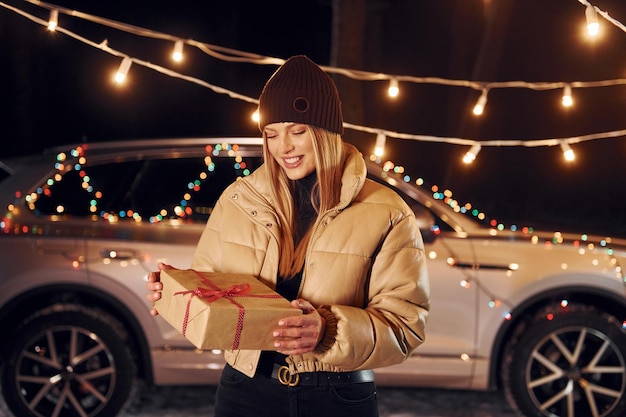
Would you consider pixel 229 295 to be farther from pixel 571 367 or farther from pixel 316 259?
pixel 571 367

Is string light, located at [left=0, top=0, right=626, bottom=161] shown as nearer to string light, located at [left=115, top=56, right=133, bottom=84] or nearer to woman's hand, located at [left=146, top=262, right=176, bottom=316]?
string light, located at [left=115, top=56, right=133, bottom=84]

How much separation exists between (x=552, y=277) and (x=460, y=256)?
1.84 feet

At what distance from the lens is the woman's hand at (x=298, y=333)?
2.06 metres

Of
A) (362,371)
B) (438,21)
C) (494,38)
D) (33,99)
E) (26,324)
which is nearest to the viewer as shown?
(362,371)

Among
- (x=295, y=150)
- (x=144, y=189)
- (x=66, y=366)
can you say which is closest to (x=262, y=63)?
(x=144, y=189)

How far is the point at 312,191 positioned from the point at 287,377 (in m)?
0.58

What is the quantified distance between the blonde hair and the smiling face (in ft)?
0.08

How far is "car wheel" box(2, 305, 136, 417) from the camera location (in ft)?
15.3

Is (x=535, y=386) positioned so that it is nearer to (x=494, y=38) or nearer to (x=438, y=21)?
(x=494, y=38)

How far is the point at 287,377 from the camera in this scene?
2.29 metres

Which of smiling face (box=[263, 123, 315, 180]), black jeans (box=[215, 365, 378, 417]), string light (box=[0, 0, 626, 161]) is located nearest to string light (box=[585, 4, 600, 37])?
string light (box=[0, 0, 626, 161])

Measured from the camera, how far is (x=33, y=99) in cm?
2123

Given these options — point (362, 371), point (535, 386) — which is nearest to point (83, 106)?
point (535, 386)

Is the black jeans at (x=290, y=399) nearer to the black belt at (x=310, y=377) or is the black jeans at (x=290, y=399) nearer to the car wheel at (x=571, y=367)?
the black belt at (x=310, y=377)
